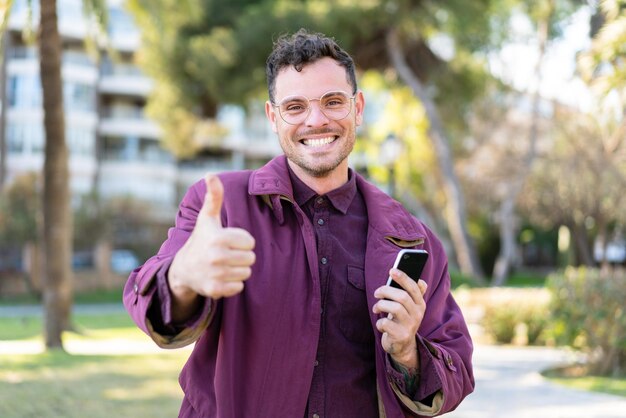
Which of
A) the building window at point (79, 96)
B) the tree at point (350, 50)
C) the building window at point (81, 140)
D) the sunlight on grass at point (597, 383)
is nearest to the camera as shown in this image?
the sunlight on grass at point (597, 383)

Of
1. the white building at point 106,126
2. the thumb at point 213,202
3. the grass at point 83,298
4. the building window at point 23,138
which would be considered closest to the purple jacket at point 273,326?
the thumb at point 213,202

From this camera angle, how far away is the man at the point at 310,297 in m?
2.39

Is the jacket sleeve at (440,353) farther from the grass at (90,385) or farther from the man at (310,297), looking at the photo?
the grass at (90,385)

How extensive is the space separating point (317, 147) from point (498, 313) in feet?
44.6

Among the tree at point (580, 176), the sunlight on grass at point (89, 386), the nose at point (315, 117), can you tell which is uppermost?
the tree at point (580, 176)

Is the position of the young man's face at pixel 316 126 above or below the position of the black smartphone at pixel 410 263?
above

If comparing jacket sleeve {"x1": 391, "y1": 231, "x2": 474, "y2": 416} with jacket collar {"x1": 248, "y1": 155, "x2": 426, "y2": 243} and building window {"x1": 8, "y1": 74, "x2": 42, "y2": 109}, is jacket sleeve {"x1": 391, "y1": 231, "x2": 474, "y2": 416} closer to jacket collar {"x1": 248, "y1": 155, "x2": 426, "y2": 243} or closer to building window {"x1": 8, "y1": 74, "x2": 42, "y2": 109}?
jacket collar {"x1": 248, "y1": 155, "x2": 426, "y2": 243}

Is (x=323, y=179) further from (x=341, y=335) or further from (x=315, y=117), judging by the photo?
(x=341, y=335)

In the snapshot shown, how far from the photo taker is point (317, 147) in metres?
2.73

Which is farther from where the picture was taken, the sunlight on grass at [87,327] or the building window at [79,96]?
the building window at [79,96]

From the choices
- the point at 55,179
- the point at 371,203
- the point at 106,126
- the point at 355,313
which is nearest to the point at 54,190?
the point at 55,179

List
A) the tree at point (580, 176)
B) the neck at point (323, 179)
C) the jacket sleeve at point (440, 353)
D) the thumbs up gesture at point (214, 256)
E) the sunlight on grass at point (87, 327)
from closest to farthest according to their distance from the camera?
the thumbs up gesture at point (214, 256) < the jacket sleeve at point (440, 353) < the neck at point (323, 179) < the sunlight on grass at point (87, 327) < the tree at point (580, 176)

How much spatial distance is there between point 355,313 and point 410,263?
0.29m

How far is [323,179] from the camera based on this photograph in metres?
2.79
